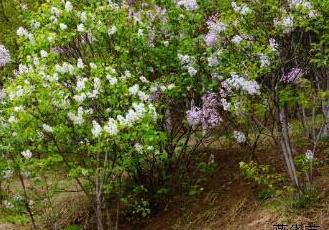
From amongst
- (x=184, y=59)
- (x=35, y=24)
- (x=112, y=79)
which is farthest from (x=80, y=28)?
(x=184, y=59)

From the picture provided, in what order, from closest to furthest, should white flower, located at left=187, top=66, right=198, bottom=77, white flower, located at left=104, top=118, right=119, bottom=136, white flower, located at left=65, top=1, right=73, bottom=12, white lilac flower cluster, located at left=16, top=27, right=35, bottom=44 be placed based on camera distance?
1. white flower, located at left=104, top=118, right=119, bottom=136
2. white flower, located at left=65, top=1, right=73, bottom=12
3. white flower, located at left=187, top=66, right=198, bottom=77
4. white lilac flower cluster, located at left=16, top=27, right=35, bottom=44

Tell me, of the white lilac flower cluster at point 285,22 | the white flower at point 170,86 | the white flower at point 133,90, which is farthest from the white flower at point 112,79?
the white lilac flower cluster at point 285,22

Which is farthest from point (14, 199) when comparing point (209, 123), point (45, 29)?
point (209, 123)

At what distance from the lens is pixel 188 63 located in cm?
855

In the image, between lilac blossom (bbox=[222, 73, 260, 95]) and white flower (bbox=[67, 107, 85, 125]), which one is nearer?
lilac blossom (bbox=[222, 73, 260, 95])

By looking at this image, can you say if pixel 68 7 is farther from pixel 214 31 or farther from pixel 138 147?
pixel 138 147

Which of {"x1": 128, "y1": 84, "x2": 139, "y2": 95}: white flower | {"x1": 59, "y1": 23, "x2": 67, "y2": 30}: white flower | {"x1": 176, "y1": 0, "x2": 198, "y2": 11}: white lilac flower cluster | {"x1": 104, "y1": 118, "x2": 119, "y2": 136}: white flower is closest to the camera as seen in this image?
{"x1": 104, "y1": 118, "x2": 119, "y2": 136}: white flower

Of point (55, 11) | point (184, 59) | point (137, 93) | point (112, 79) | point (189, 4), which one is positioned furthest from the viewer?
point (189, 4)

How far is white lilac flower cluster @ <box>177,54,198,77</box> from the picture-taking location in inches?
327

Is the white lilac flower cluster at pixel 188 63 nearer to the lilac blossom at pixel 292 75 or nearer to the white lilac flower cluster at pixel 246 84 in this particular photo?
the white lilac flower cluster at pixel 246 84

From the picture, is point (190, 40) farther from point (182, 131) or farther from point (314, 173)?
point (314, 173)

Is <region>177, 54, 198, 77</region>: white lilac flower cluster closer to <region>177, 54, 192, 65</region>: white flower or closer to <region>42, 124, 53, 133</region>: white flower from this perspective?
<region>177, 54, 192, 65</region>: white flower

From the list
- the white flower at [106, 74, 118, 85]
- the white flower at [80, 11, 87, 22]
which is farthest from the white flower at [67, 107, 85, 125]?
the white flower at [80, 11, 87, 22]

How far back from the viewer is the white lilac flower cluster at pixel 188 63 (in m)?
8.31
